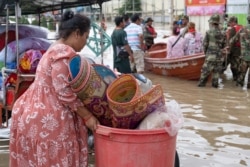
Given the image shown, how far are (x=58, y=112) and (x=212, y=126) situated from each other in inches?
154

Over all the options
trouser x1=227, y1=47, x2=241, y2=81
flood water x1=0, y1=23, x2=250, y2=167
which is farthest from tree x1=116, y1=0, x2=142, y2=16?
flood water x1=0, y1=23, x2=250, y2=167

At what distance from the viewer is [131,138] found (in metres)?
2.90

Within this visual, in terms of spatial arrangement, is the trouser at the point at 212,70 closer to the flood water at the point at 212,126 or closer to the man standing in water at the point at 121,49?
the flood water at the point at 212,126

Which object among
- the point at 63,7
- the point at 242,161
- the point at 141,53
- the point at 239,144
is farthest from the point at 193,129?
the point at 141,53

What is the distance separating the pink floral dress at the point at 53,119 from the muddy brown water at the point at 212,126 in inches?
62.8

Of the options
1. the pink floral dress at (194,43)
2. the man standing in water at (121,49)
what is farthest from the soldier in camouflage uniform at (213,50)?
the man standing in water at (121,49)

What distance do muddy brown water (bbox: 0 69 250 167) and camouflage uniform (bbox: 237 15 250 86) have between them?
317 mm

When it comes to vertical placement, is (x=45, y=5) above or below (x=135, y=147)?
above

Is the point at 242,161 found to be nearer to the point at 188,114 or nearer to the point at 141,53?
the point at 188,114

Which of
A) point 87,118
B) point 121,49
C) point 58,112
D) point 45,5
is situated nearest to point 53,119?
point 58,112

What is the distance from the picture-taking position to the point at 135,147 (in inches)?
115

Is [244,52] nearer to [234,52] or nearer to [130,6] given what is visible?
[234,52]

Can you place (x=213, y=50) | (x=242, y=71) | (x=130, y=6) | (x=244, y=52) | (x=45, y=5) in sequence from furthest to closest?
(x=130, y=6) → (x=242, y=71) → (x=244, y=52) → (x=213, y=50) → (x=45, y=5)

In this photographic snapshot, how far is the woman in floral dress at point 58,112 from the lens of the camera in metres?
3.03
